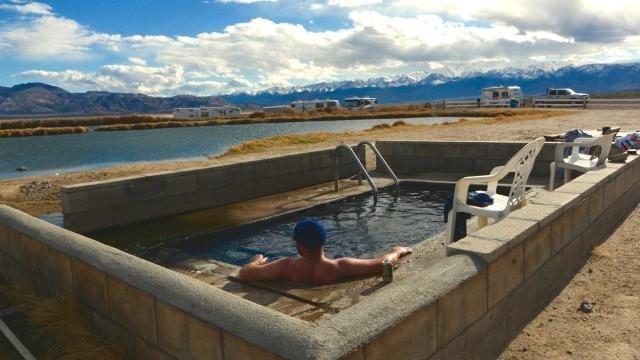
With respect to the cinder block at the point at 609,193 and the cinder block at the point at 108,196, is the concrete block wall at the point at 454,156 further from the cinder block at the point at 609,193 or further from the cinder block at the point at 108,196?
the cinder block at the point at 108,196

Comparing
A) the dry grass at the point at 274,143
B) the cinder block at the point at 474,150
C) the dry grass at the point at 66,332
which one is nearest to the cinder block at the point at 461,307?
the dry grass at the point at 66,332

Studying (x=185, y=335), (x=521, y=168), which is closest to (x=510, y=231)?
(x=521, y=168)

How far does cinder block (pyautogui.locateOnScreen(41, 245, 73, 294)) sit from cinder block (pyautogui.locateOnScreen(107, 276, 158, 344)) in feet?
2.65

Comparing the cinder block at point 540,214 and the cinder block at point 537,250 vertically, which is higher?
the cinder block at point 540,214

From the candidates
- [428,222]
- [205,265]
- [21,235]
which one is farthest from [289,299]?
[428,222]

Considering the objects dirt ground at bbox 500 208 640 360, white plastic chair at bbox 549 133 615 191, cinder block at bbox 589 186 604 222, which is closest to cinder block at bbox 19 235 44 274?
dirt ground at bbox 500 208 640 360

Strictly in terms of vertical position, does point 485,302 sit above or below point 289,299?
above

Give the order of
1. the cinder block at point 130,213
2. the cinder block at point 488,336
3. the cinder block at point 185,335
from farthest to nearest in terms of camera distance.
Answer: the cinder block at point 130,213 → the cinder block at point 488,336 → the cinder block at point 185,335

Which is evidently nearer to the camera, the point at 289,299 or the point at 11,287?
the point at 289,299

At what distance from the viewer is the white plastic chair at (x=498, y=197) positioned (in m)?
5.07

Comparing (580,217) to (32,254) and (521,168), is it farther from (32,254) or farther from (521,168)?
(32,254)

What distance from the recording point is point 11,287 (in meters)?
5.47

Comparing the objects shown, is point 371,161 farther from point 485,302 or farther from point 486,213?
point 485,302

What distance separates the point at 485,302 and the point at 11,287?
15.2ft
